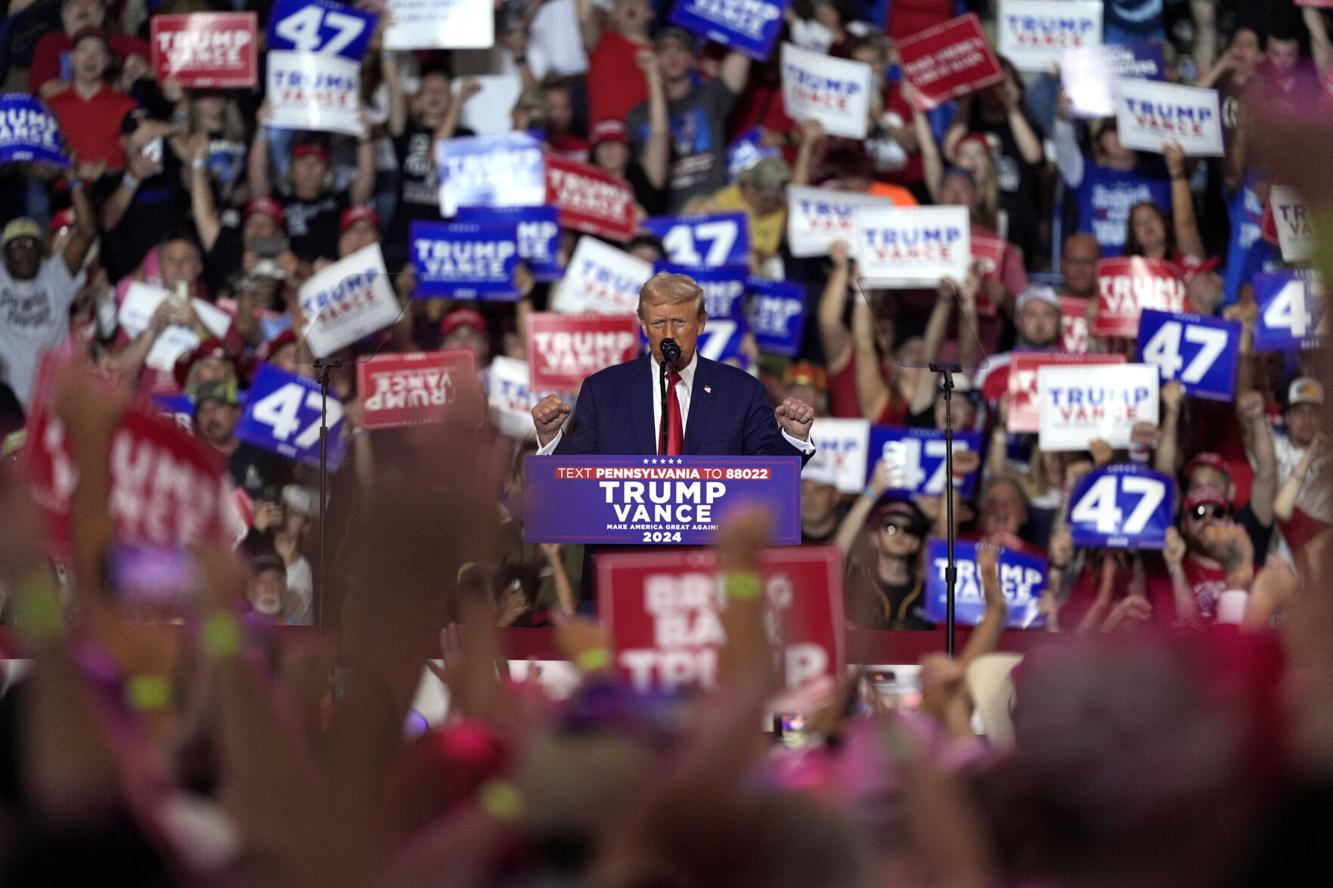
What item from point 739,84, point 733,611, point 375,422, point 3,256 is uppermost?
point 739,84

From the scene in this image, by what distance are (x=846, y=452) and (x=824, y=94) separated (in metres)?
2.12

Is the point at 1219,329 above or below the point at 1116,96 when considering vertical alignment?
below

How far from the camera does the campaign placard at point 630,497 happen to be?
514cm

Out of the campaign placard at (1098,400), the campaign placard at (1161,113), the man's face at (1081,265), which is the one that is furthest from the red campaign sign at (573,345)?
the campaign placard at (1161,113)

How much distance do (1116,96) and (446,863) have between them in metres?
8.03

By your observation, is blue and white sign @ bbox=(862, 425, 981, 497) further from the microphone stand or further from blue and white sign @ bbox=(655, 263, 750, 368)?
the microphone stand

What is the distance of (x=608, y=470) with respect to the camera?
5.16 meters

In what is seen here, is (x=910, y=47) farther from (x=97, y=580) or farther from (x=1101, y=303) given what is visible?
(x=97, y=580)

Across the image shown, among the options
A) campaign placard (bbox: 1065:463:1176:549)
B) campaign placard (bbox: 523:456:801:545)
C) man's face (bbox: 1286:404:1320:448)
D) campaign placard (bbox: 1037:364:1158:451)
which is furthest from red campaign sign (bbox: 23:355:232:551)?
man's face (bbox: 1286:404:1320:448)

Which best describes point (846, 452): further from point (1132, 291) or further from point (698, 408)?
Answer: point (698, 408)

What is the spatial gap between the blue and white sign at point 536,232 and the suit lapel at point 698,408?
3423 mm

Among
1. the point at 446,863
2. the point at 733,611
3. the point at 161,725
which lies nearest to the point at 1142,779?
the point at 733,611

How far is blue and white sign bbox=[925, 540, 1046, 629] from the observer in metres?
7.58

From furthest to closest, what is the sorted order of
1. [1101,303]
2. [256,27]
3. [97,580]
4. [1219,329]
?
[256,27]
[1101,303]
[1219,329]
[97,580]
